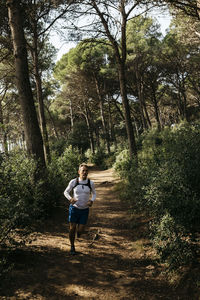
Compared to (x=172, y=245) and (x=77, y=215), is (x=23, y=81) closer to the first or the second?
(x=77, y=215)

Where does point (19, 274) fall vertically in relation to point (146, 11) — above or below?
below

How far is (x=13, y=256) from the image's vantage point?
3.70m

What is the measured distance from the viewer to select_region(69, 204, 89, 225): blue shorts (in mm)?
4258

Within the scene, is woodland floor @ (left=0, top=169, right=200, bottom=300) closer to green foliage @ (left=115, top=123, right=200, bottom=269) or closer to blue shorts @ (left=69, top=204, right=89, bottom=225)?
green foliage @ (left=115, top=123, right=200, bottom=269)

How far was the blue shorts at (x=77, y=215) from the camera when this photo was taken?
4258 millimetres

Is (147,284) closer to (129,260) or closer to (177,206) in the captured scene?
(129,260)

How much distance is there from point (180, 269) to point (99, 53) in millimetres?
18445

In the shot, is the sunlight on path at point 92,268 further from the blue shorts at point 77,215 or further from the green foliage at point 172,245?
the blue shorts at point 77,215

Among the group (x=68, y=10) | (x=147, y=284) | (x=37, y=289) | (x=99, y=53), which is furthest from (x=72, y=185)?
(x=99, y=53)

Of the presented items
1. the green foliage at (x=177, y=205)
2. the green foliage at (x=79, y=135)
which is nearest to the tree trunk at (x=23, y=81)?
the green foliage at (x=177, y=205)

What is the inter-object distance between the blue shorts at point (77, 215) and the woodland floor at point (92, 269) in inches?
24.8

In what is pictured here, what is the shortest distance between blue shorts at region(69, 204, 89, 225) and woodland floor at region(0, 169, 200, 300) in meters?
0.63

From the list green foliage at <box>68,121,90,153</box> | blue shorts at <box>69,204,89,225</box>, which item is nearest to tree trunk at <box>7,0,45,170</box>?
blue shorts at <box>69,204,89,225</box>

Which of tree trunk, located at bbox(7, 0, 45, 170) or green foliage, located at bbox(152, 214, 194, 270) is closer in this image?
green foliage, located at bbox(152, 214, 194, 270)
